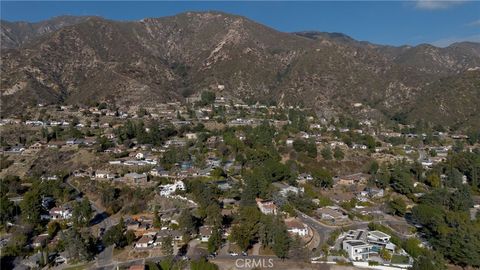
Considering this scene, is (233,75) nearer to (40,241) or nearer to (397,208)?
(397,208)

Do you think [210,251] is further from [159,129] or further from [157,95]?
[157,95]

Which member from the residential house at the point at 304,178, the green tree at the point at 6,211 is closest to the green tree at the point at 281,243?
the residential house at the point at 304,178

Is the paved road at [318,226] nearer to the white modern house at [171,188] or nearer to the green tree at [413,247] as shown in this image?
the green tree at [413,247]

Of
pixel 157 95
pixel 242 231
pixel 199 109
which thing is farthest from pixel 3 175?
pixel 157 95

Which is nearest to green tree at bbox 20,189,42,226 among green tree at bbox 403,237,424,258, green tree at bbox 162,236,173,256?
green tree at bbox 162,236,173,256

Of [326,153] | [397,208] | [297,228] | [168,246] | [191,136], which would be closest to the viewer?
[168,246]

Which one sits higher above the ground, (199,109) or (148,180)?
(199,109)

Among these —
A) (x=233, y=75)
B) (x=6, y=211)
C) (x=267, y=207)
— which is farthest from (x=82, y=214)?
(x=233, y=75)

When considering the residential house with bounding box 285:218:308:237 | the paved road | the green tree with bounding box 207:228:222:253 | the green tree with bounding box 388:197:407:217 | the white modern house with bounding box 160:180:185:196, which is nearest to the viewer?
the green tree with bounding box 207:228:222:253

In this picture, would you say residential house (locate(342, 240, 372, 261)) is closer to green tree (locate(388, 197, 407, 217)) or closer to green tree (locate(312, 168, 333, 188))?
green tree (locate(388, 197, 407, 217))
